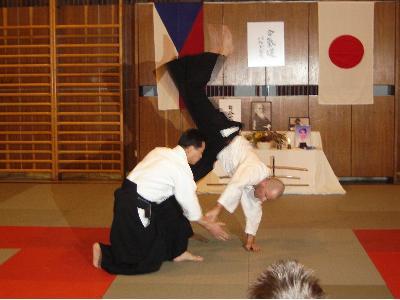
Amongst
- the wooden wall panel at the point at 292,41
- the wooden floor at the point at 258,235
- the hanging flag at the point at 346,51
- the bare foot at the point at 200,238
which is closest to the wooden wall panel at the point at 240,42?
the wooden wall panel at the point at 292,41

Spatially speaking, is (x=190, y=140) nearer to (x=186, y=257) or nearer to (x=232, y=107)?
(x=186, y=257)

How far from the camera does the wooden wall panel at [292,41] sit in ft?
25.3

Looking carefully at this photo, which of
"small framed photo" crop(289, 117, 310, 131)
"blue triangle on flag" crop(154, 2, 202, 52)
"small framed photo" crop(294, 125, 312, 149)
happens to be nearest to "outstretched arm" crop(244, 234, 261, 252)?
"small framed photo" crop(294, 125, 312, 149)

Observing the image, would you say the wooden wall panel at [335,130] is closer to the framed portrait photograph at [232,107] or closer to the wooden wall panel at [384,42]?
the wooden wall panel at [384,42]

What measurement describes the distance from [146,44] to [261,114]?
1.81 m

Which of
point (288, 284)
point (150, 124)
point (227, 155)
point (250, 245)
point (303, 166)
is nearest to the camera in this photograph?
point (288, 284)

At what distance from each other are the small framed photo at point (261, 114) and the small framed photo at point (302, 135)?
0.69 metres

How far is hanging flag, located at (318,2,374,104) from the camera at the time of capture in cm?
763

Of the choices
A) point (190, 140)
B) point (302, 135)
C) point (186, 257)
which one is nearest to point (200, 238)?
point (186, 257)

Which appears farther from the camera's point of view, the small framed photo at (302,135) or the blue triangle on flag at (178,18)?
the blue triangle on flag at (178,18)

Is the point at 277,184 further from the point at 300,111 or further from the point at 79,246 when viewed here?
the point at 300,111

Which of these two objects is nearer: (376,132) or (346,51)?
(346,51)

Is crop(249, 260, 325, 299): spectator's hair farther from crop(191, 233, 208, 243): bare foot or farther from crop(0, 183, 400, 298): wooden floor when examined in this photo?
crop(191, 233, 208, 243): bare foot

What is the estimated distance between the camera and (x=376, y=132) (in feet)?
25.5
